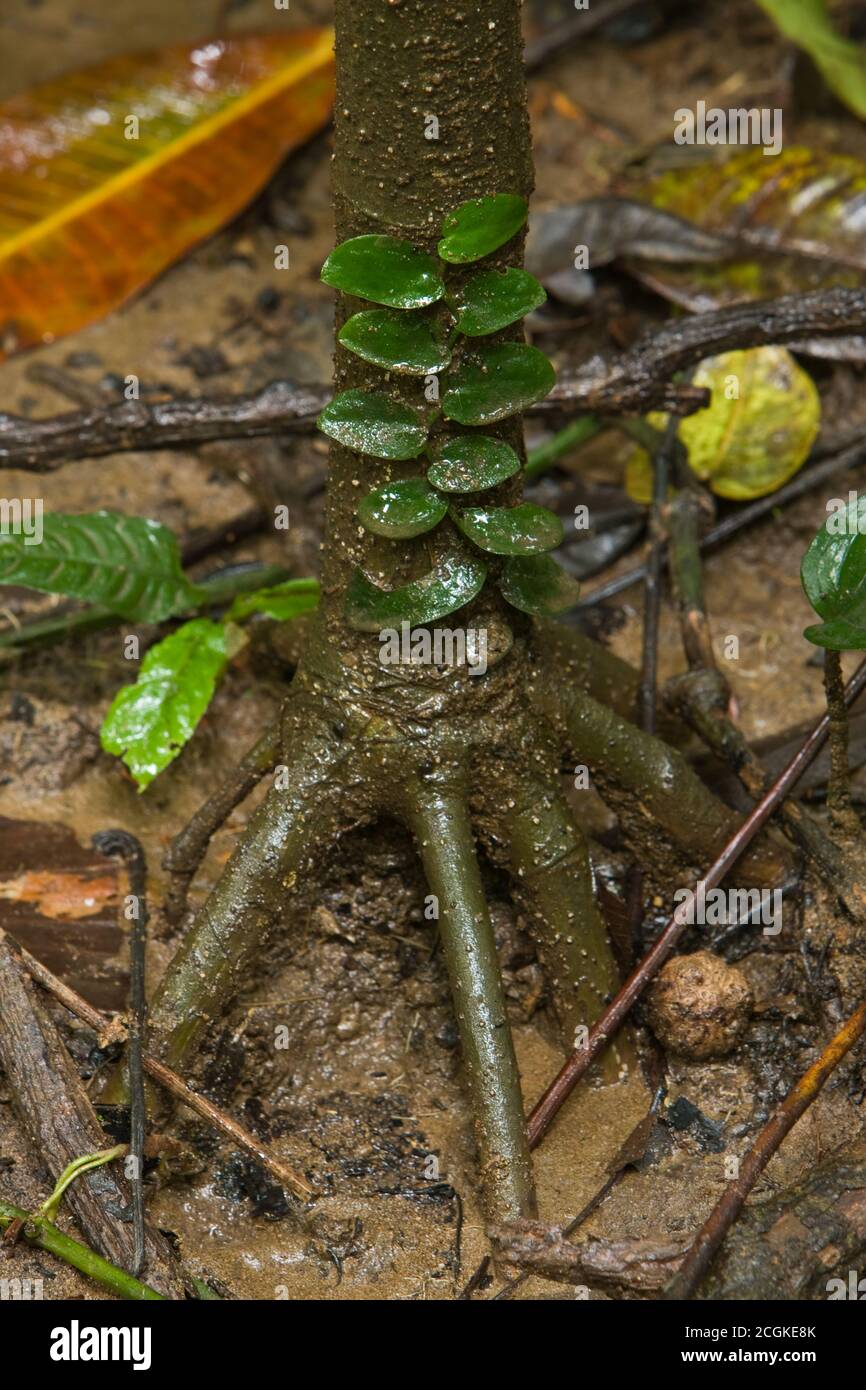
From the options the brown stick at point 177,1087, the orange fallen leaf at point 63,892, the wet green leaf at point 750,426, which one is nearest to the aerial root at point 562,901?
the brown stick at point 177,1087

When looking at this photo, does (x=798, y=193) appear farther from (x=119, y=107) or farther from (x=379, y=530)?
(x=379, y=530)

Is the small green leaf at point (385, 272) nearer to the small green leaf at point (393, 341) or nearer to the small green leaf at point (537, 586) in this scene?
the small green leaf at point (393, 341)

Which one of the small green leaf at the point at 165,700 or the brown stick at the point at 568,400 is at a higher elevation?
the brown stick at the point at 568,400

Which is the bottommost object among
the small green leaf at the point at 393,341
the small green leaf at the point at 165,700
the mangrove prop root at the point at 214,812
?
the mangrove prop root at the point at 214,812

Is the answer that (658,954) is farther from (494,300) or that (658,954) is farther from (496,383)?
(494,300)

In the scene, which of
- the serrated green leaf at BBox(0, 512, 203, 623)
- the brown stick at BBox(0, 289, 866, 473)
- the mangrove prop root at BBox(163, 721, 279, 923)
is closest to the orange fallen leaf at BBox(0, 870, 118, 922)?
the mangrove prop root at BBox(163, 721, 279, 923)

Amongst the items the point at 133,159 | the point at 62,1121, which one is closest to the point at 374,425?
the point at 62,1121

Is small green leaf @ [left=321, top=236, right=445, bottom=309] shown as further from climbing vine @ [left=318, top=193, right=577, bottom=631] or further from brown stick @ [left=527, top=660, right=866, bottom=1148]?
brown stick @ [left=527, top=660, right=866, bottom=1148]
